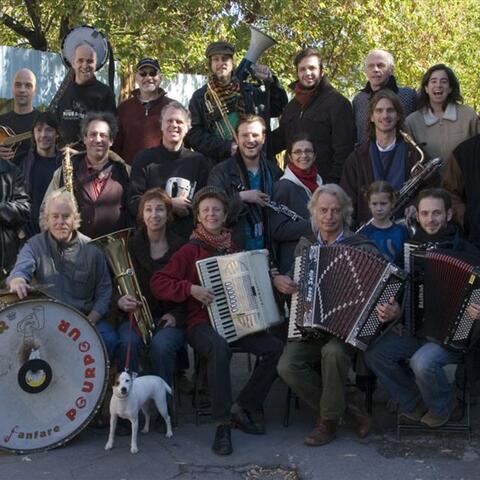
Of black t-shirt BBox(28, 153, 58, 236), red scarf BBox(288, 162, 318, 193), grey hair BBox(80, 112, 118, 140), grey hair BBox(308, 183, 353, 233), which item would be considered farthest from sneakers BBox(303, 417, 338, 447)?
black t-shirt BBox(28, 153, 58, 236)

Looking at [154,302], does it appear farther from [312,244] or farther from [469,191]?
[469,191]

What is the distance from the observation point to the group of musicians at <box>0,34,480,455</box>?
16.8ft

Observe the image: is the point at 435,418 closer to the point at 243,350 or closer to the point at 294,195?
the point at 243,350

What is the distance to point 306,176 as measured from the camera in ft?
19.5

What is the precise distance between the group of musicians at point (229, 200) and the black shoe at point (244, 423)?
15mm

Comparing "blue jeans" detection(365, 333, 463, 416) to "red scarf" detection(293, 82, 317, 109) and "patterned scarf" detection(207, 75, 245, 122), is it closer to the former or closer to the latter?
"red scarf" detection(293, 82, 317, 109)

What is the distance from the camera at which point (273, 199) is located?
5844 millimetres

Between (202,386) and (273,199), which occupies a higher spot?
(273,199)

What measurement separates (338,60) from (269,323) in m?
9.04

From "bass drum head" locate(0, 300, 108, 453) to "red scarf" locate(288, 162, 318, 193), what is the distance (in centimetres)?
189

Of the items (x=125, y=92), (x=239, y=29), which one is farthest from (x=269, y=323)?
(x=239, y=29)

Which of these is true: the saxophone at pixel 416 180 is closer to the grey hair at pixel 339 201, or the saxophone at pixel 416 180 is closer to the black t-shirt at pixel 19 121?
the grey hair at pixel 339 201

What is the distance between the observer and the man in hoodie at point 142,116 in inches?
261

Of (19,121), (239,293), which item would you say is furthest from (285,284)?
(19,121)
